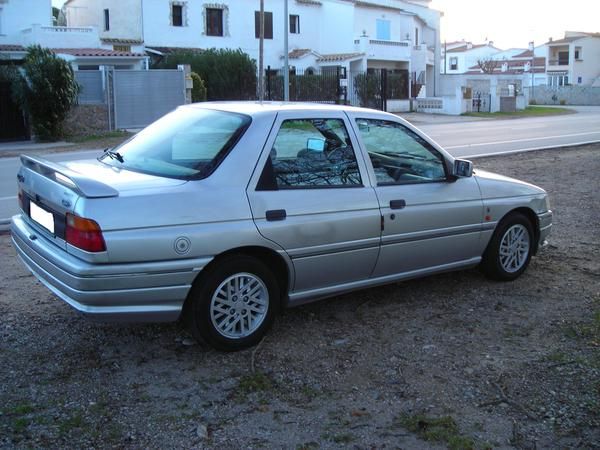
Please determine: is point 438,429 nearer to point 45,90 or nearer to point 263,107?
point 263,107

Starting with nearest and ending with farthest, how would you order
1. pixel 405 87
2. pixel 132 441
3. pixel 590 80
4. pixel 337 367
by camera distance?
pixel 132 441 → pixel 337 367 → pixel 405 87 → pixel 590 80

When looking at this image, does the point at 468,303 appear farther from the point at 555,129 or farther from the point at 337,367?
the point at 555,129

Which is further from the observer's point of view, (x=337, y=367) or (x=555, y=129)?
(x=555, y=129)

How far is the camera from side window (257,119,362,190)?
15.9 ft

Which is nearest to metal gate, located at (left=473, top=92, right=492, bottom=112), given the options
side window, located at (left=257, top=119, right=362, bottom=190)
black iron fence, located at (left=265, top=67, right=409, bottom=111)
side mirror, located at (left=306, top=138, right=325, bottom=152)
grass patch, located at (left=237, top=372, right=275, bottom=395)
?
black iron fence, located at (left=265, top=67, right=409, bottom=111)

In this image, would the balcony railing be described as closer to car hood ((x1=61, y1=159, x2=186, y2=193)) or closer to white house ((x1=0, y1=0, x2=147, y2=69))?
white house ((x1=0, y1=0, x2=147, y2=69))

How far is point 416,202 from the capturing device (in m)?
5.47

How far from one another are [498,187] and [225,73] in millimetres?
32915

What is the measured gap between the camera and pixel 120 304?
167 inches

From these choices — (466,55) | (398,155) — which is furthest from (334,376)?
(466,55)

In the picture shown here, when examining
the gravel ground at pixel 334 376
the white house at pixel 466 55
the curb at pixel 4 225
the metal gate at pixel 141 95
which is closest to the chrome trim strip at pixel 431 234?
the gravel ground at pixel 334 376

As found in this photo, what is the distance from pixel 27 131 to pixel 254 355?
21.0 m

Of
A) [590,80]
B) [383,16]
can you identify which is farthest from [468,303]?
[590,80]

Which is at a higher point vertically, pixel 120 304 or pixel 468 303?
pixel 120 304
